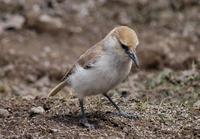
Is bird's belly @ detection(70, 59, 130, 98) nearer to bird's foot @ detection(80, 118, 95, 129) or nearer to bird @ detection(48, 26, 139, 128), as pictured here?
bird @ detection(48, 26, 139, 128)

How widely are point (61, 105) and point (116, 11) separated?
6.28 metres

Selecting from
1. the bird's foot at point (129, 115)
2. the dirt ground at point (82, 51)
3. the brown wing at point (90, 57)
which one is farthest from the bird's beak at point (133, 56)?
the bird's foot at point (129, 115)

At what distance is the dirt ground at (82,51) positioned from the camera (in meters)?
6.86

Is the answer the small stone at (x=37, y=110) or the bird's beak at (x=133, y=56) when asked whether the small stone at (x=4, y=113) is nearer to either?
the small stone at (x=37, y=110)

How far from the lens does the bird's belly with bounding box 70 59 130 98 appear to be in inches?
256

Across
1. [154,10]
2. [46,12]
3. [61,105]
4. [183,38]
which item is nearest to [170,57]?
[183,38]

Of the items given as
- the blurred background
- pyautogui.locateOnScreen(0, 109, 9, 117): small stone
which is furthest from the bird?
the blurred background

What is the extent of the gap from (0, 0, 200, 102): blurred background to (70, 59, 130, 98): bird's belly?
9.35 ft

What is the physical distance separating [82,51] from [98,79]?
5.48 m

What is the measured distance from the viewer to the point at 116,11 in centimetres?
1367

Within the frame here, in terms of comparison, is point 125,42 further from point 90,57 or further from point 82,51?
point 82,51

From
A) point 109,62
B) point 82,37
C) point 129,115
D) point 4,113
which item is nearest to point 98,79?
point 109,62

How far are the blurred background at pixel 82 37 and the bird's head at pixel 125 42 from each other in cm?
305

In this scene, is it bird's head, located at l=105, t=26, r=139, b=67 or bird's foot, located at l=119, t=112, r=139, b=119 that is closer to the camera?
bird's head, located at l=105, t=26, r=139, b=67
